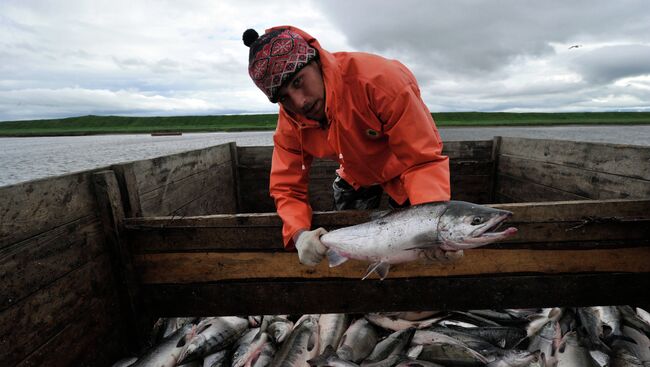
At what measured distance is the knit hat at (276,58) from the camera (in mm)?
2762

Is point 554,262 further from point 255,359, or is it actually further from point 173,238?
point 173,238

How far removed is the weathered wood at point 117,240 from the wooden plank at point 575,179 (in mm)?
5628

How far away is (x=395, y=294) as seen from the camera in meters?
3.41

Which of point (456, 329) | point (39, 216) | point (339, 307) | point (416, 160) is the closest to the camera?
point (39, 216)

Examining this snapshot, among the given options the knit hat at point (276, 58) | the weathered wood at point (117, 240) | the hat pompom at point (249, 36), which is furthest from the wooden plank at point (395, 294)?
the hat pompom at point (249, 36)

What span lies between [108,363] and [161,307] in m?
0.66

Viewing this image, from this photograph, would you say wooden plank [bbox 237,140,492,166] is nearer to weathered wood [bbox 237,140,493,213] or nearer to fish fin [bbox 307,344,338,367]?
weathered wood [bbox 237,140,493,213]

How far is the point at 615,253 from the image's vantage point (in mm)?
3207

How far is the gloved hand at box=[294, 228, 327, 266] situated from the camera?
279 cm

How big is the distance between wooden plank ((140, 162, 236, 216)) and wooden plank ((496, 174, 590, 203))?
532 centimetres

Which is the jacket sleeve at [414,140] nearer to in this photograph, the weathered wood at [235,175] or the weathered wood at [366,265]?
the weathered wood at [366,265]

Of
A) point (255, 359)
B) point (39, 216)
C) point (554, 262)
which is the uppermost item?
point (39, 216)

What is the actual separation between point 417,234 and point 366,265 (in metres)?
1.01

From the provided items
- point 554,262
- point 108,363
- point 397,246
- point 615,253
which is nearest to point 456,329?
point 554,262
